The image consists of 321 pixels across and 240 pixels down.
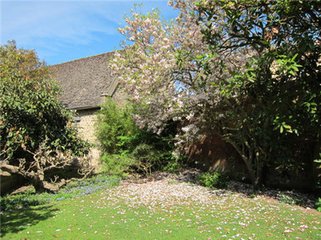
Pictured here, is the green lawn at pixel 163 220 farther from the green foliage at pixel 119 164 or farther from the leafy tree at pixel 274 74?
the green foliage at pixel 119 164

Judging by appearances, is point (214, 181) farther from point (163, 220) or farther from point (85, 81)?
point (85, 81)

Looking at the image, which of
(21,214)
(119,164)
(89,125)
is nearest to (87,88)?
(89,125)

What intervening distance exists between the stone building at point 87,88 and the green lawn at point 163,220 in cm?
891

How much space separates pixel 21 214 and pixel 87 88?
14.4 m

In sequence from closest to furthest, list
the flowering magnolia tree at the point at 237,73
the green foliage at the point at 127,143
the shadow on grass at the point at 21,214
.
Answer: the shadow on grass at the point at 21,214, the flowering magnolia tree at the point at 237,73, the green foliage at the point at 127,143

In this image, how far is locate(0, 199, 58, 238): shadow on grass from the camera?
7.97 m

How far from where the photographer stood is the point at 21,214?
9383mm

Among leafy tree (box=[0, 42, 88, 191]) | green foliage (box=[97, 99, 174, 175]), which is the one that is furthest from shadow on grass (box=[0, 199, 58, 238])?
green foliage (box=[97, 99, 174, 175])

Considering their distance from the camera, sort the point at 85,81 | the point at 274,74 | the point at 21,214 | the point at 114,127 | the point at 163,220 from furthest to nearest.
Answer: the point at 85,81
the point at 114,127
the point at 274,74
the point at 21,214
the point at 163,220

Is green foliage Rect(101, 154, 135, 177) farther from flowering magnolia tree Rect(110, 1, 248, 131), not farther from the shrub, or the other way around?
the shrub

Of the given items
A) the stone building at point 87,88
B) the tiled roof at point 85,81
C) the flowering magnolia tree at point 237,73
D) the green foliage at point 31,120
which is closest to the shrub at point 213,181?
the flowering magnolia tree at point 237,73

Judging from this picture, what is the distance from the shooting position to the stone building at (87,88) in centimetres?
2073

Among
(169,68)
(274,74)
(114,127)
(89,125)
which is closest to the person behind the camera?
(274,74)

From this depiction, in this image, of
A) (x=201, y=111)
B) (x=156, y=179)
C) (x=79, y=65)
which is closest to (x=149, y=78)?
(x=201, y=111)
